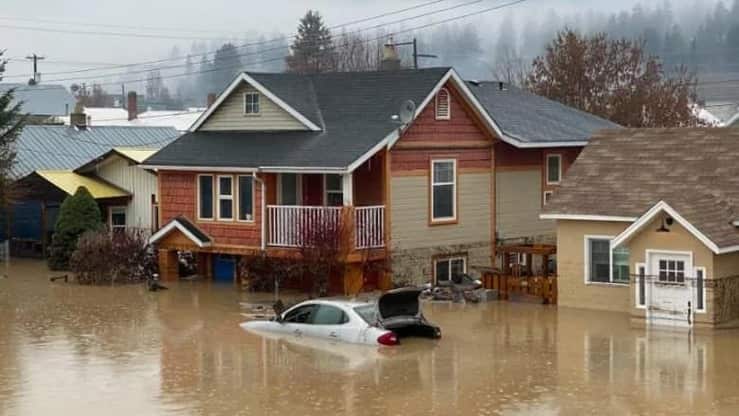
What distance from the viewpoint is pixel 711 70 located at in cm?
Answer: 15800

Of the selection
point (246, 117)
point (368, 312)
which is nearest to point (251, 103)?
point (246, 117)

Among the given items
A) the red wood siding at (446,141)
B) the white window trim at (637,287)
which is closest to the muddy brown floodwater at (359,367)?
the white window trim at (637,287)

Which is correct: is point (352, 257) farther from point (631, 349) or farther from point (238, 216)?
point (631, 349)

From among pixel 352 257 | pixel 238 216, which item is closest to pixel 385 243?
pixel 352 257

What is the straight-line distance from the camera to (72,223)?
43500 millimetres

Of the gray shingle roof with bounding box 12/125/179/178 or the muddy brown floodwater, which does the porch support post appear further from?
the gray shingle roof with bounding box 12/125/179/178

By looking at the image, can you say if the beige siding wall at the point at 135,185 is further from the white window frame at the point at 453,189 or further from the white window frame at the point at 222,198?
the white window frame at the point at 453,189

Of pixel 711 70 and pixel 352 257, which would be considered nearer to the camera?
pixel 352 257

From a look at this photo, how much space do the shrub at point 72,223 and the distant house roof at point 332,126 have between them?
3.42 metres

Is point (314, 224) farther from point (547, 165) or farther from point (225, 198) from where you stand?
point (547, 165)

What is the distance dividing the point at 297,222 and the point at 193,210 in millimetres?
4670

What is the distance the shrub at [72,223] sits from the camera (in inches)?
1708

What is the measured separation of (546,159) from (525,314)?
36.0 ft

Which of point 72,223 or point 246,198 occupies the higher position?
point 246,198
